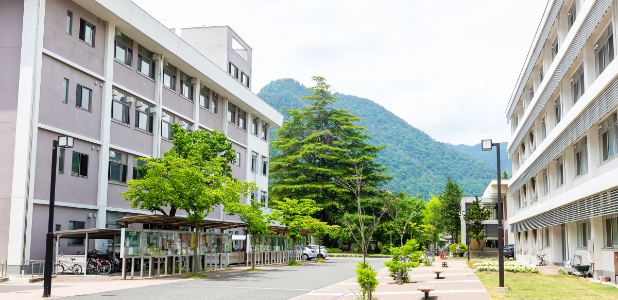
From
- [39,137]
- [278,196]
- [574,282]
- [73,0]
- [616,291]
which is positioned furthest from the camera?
[278,196]

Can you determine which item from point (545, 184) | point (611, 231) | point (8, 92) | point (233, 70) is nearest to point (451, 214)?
point (545, 184)

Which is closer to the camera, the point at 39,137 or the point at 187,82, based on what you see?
the point at 39,137

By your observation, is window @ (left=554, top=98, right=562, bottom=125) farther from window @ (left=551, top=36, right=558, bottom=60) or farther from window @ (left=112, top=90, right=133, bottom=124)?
window @ (left=112, top=90, right=133, bottom=124)

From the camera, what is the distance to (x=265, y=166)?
52344 mm

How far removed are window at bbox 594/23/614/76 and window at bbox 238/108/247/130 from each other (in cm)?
2994

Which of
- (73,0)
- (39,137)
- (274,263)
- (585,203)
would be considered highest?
(73,0)

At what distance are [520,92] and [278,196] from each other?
103 feet

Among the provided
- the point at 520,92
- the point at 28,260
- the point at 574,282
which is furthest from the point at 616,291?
the point at 520,92

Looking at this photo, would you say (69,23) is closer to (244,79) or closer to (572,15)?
(572,15)

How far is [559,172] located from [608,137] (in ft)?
34.3

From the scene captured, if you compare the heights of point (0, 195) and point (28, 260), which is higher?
point (0, 195)

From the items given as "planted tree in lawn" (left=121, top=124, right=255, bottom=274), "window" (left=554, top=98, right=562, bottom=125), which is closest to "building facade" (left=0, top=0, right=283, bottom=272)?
"planted tree in lawn" (left=121, top=124, right=255, bottom=274)

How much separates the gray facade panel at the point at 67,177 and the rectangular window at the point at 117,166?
1251mm

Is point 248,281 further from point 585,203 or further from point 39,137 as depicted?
point 585,203
